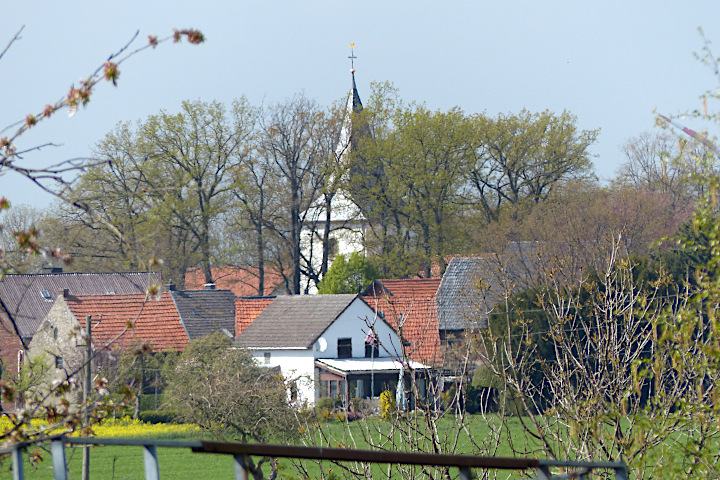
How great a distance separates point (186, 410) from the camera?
62.8ft

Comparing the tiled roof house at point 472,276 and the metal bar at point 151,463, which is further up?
the tiled roof house at point 472,276

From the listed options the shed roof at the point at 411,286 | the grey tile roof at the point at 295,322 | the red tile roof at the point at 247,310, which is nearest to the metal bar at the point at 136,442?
the grey tile roof at the point at 295,322

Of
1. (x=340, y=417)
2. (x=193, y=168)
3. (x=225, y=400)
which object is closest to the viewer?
(x=340, y=417)

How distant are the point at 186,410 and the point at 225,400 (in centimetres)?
353

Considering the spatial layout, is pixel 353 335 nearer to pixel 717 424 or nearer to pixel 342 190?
pixel 342 190

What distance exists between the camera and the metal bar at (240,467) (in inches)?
77.1

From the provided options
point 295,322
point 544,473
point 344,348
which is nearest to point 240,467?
point 544,473

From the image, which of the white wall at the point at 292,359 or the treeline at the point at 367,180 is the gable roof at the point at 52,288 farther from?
the white wall at the point at 292,359

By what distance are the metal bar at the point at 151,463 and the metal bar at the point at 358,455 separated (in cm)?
19

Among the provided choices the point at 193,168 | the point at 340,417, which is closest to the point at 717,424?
the point at 340,417

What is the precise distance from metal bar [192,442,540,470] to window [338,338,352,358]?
3634 centimetres

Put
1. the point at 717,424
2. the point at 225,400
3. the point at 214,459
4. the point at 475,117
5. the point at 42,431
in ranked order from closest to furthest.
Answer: the point at 42,431 → the point at 717,424 → the point at 225,400 → the point at 214,459 → the point at 475,117

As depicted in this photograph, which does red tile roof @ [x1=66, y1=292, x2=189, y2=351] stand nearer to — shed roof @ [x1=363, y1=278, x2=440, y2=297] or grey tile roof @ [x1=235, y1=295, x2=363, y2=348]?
grey tile roof @ [x1=235, y1=295, x2=363, y2=348]

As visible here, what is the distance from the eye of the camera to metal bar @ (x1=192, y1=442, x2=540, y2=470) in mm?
1958
